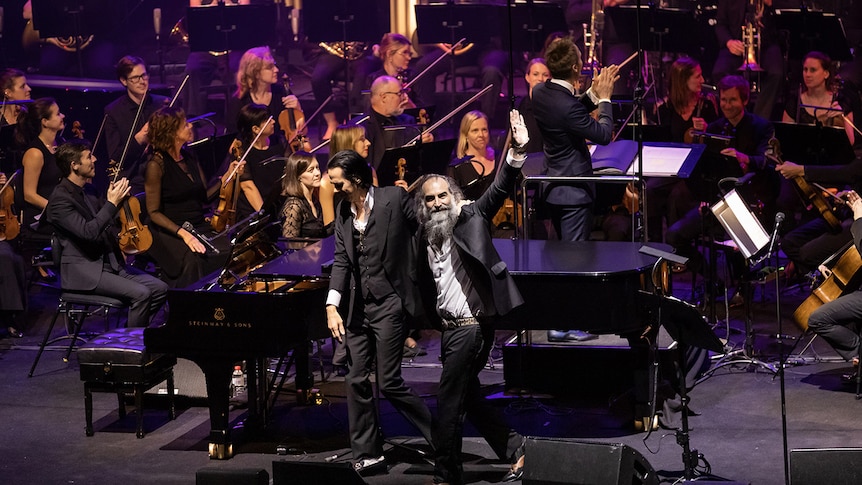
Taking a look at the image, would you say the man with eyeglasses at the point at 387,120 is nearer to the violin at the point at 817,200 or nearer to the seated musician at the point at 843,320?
the violin at the point at 817,200

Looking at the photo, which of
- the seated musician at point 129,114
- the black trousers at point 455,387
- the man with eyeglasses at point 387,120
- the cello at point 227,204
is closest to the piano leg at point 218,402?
the black trousers at point 455,387

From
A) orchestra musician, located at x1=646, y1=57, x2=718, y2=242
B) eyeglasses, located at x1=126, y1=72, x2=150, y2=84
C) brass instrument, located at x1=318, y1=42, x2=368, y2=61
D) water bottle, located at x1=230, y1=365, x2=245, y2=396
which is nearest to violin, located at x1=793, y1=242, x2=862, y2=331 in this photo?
orchestra musician, located at x1=646, y1=57, x2=718, y2=242

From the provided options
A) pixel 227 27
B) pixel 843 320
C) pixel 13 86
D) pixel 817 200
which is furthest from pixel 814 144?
pixel 13 86

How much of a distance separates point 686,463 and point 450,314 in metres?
1.29

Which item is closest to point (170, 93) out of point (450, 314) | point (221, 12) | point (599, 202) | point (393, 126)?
point (221, 12)

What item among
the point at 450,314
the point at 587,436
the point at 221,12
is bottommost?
the point at 587,436

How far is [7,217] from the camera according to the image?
9258 mm

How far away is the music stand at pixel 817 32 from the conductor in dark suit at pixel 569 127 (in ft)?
14.5

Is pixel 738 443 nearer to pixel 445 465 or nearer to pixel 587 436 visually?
pixel 587 436

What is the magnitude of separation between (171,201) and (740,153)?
424 cm

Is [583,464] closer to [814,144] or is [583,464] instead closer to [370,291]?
[370,291]

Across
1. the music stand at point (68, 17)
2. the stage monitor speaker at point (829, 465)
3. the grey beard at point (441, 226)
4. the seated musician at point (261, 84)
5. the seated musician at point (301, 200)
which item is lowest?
the stage monitor speaker at point (829, 465)

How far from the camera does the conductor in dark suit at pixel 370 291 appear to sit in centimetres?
600

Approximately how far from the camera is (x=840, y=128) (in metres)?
9.06
